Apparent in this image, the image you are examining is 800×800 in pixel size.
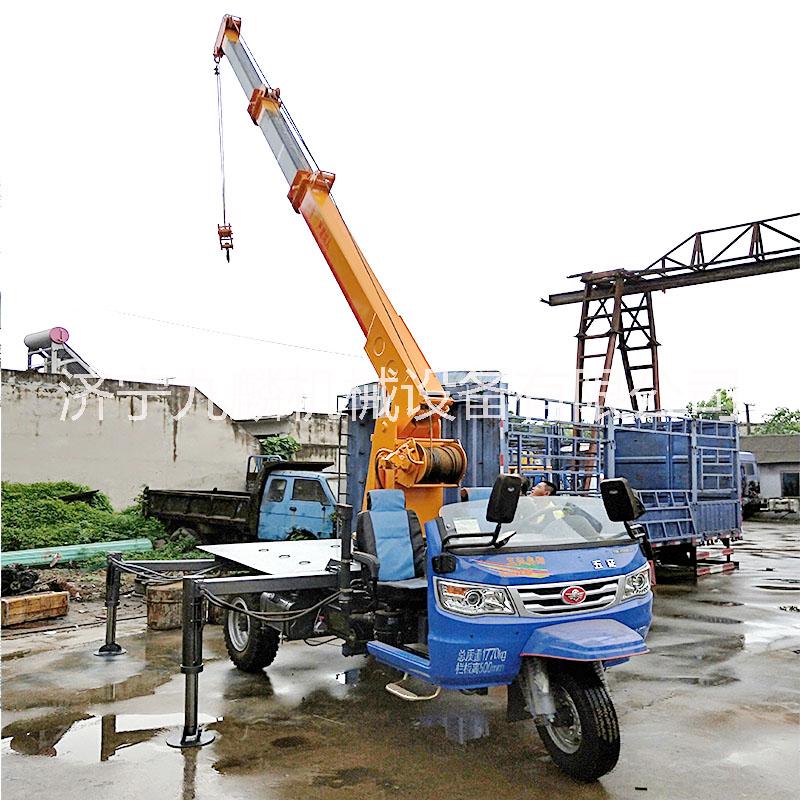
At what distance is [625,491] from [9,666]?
5.98 metres

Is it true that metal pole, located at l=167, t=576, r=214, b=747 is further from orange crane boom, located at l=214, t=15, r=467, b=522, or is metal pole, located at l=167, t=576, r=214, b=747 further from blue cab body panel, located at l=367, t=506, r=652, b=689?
orange crane boom, located at l=214, t=15, r=467, b=522

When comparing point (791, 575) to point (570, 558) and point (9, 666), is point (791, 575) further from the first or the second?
point (9, 666)

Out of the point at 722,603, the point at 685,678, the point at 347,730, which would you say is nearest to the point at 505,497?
the point at 347,730

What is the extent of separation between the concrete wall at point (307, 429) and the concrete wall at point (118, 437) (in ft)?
7.94

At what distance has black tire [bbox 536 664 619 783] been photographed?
4.66 meters

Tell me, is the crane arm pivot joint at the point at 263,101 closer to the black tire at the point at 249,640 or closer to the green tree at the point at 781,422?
the black tire at the point at 249,640

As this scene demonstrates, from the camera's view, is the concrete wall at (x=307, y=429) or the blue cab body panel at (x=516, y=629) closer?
the blue cab body panel at (x=516, y=629)

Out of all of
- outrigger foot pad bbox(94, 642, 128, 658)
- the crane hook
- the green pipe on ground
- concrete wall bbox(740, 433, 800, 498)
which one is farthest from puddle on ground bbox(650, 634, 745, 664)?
concrete wall bbox(740, 433, 800, 498)

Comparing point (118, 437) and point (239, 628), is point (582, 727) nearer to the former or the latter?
point (239, 628)

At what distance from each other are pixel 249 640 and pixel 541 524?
316 centimetres

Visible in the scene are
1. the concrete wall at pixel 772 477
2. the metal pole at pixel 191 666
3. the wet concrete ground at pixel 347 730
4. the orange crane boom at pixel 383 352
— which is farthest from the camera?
the concrete wall at pixel 772 477

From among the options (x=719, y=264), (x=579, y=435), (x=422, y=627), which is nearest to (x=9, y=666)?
(x=422, y=627)

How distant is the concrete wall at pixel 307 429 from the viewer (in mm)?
26281

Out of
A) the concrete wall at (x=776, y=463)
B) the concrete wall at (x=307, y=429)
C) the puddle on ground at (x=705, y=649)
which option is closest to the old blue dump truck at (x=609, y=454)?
the puddle on ground at (x=705, y=649)
